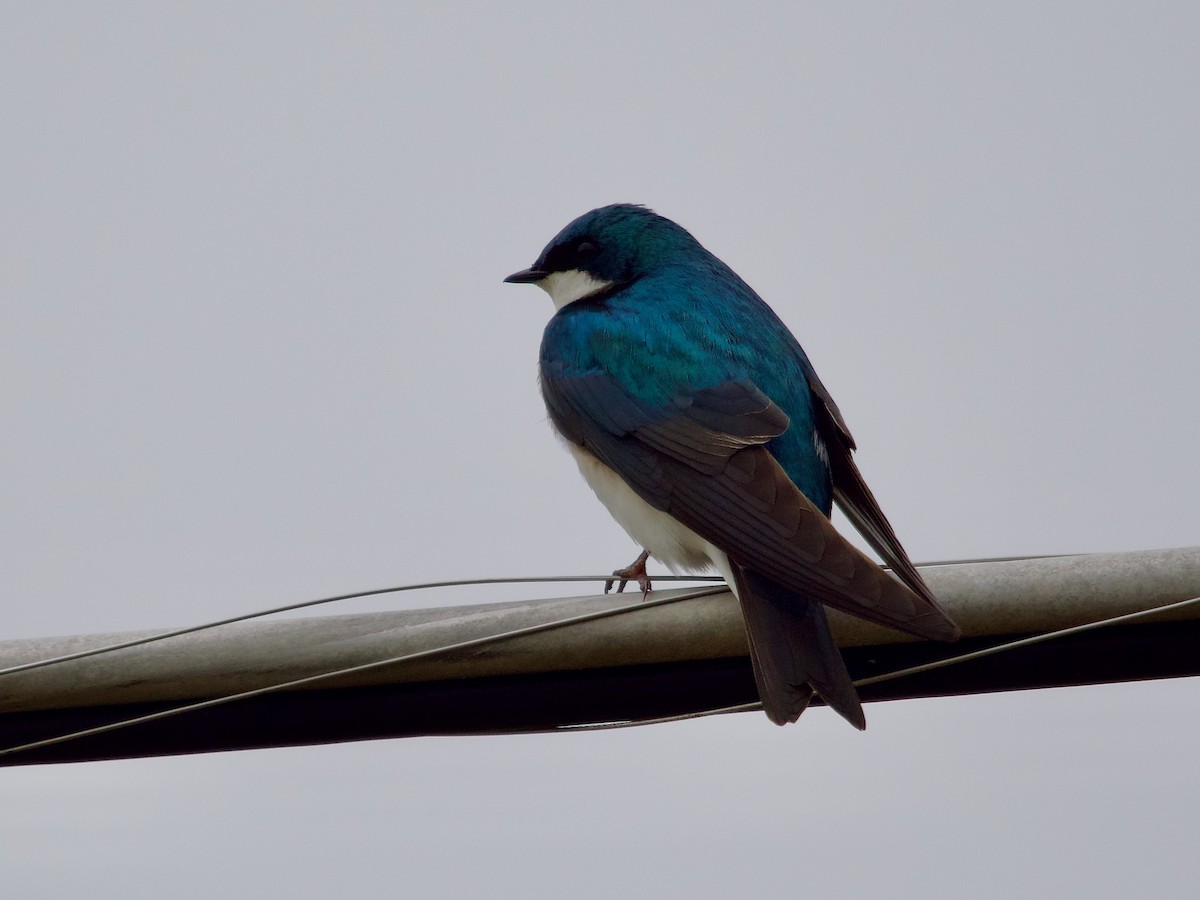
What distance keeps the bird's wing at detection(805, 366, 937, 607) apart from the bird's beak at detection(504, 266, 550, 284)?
92 cm

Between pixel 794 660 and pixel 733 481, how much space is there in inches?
24.4

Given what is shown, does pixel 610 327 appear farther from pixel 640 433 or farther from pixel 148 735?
pixel 148 735

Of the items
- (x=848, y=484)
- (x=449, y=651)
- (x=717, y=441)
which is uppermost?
(x=717, y=441)

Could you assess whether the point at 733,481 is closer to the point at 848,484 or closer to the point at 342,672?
the point at 848,484

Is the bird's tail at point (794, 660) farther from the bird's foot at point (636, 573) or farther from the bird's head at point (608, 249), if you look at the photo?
the bird's head at point (608, 249)

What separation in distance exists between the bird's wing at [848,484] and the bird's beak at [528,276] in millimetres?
921

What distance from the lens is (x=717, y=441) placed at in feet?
9.63

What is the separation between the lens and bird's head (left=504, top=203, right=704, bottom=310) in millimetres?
3848

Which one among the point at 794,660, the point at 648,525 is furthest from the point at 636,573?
the point at 794,660

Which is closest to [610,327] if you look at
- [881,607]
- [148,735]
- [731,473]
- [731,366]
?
[731,366]

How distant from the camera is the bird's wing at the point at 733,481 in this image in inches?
89.4

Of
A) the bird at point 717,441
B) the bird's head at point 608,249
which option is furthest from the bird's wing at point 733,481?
the bird's head at point 608,249

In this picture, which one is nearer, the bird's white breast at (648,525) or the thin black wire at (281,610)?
the thin black wire at (281,610)

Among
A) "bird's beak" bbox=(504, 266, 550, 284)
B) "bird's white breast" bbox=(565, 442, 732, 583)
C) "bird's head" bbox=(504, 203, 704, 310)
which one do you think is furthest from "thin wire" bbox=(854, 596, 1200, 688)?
"bird's beak" bbox=(504, 266, 550, 284)
